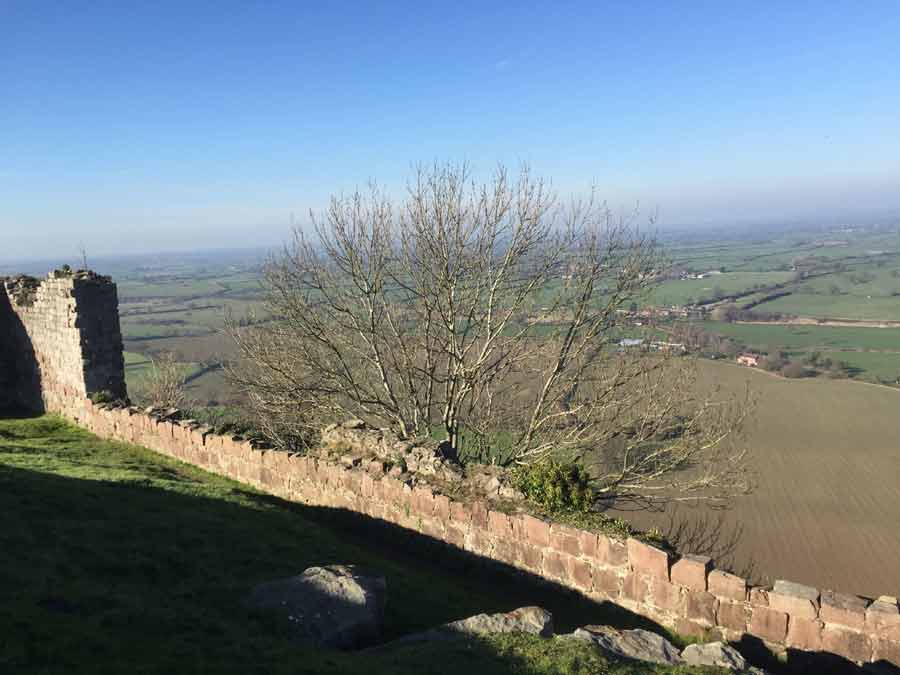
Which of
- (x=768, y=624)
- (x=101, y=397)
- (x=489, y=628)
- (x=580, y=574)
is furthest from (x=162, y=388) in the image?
(x=768, y=624)

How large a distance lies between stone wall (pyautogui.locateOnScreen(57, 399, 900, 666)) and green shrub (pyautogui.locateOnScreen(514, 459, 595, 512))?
1.35 feet

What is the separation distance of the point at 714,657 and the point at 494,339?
13100 mm

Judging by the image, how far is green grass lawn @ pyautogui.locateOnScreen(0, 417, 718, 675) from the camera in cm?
458

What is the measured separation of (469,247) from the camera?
1700cm

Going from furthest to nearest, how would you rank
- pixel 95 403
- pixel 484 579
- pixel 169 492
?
pixel 95 403 → pixel 169 492 → pixel 484 579

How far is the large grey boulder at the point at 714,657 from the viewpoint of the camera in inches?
225

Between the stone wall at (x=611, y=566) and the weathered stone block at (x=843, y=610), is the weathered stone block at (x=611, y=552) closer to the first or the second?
the stone wall at (x=611, y=566)

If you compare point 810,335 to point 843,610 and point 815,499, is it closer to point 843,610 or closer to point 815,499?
point 815,499

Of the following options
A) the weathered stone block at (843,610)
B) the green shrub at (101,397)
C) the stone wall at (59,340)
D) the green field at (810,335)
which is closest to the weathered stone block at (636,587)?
the weathered stone block at (843,610)

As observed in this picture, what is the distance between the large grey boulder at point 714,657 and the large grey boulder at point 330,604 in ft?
10.3

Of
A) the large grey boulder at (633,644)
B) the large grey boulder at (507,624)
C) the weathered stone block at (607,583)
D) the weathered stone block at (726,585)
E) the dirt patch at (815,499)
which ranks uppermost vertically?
the large grey boulder at (507,624)

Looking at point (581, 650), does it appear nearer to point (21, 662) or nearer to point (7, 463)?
point (21, 662)

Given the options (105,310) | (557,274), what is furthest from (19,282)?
(557,274)

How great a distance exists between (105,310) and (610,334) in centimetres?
1488
